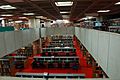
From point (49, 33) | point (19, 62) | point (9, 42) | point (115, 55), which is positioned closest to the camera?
point (115, 55)

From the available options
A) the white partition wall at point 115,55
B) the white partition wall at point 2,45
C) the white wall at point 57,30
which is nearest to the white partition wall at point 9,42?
the white partition wall at point 2,45

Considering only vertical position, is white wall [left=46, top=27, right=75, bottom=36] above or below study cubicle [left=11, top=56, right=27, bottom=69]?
above

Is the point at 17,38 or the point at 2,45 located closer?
the point at 2,45

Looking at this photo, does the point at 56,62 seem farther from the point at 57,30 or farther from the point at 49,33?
the point at 49,33

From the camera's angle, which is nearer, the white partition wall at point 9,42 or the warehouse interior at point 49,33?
the white partition wall at point 9,42

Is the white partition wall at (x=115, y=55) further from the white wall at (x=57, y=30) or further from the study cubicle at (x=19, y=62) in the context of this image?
the white wall at (x=57, y=30)

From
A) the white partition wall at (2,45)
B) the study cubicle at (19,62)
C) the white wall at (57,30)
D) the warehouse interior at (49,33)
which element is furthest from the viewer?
the white wall at (57,30)

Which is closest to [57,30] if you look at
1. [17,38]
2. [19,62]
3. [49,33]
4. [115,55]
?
[49,33]

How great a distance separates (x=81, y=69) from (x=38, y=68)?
397 centimetres

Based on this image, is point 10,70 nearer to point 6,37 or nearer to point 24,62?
point 24,62

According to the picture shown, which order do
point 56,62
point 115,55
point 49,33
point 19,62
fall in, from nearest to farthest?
point 115,55 < point 56,62 < point 19,62 < point 49,33

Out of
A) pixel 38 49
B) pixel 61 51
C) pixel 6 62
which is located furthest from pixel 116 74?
pixel 38 49

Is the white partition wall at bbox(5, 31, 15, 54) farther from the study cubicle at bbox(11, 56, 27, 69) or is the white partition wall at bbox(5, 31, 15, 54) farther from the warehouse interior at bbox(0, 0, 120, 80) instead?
the study cubicle at bbox(11, 56, 27, 69)

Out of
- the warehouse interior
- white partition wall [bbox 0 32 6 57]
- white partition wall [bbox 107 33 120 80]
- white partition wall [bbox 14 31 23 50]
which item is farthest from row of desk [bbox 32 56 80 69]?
white partition wall [bbox 107 33 120 80]
